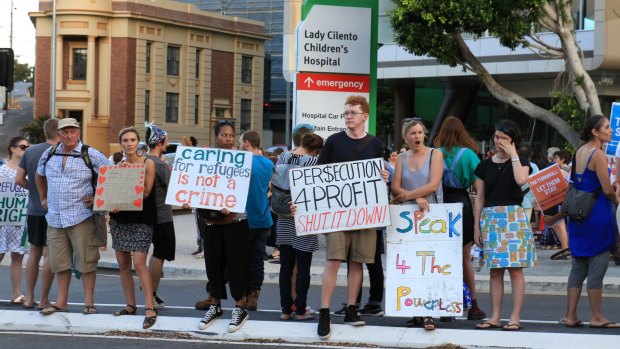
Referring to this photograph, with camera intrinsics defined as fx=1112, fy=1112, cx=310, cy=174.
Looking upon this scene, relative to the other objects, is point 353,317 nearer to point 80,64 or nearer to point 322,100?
point 322,100

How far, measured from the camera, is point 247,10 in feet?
266

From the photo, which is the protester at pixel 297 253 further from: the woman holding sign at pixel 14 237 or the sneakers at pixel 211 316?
the woman holding sign at pixel 14 237

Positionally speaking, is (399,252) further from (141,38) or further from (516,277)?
(141,38)

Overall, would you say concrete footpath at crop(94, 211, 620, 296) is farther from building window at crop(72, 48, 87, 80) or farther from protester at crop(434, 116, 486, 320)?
building window at crop(72, 48, 87, 80)

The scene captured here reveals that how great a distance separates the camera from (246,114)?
73312 mm

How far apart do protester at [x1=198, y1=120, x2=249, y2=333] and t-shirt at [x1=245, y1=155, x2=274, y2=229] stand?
1.75 feet

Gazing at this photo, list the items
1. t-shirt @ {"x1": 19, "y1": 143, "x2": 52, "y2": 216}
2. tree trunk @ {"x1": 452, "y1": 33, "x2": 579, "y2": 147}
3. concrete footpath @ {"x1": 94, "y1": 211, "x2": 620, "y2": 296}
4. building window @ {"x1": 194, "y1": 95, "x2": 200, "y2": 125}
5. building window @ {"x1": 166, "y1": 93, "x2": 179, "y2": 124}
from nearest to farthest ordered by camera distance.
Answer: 1. t-shirt @ {"x1": 19, "y1": 143, "x2": 52, "y2": 216}
2. concrete footpath @ {"x1": 94, "y1": 211, "x2": 620, "y2": 296}
3. tree trunk @ {"x1": 452, "y1": 33, "x2": 579, "y2": 147}
4. building window @ {"x1": 166, "y1": 93, "x2": 179, "y2": 124}
5. building window @ {"x1": 194, "y1": 95, "x2": 200, "y2": 125}

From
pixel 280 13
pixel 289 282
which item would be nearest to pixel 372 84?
pixel 289 282

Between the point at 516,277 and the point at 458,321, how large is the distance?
3.19ft

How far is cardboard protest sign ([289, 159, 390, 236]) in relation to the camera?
979 cm

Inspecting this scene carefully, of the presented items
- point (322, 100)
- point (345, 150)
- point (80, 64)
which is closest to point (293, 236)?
point (345, 150)

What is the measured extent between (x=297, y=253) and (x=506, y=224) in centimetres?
206

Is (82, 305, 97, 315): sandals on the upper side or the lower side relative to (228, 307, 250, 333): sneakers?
lower

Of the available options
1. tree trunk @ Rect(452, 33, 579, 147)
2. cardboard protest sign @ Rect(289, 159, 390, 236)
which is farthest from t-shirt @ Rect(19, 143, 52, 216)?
tree trunk @ Rect(452, 33, 579, 147)
